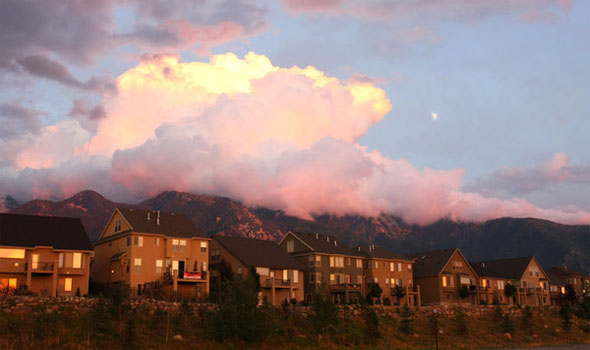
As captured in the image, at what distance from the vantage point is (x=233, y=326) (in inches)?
2144

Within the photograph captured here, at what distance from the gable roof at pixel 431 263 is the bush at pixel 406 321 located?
37.2 metres

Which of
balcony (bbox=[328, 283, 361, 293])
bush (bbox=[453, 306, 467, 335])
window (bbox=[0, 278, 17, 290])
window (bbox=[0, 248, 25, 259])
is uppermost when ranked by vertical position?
window (bbox=[0, 248, 25, 259])

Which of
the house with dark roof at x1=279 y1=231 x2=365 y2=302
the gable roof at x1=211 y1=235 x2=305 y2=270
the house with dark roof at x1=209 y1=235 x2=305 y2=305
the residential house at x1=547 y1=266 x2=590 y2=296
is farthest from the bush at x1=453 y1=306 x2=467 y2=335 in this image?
the residential house at x1=547 y1=266 x2=590 y2=296

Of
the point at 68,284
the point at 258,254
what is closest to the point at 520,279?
the point at 258,254

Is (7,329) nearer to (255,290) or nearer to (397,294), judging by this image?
(255,290)

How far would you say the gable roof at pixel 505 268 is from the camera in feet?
403

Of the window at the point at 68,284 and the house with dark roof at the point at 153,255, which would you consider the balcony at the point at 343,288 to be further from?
the window at the point at 68,284

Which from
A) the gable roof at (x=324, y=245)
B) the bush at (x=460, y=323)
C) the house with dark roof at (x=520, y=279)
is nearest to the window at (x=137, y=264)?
the gable roof at (x=324, y=245)

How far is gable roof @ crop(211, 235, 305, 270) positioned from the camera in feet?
284

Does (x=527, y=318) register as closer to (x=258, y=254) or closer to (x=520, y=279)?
(x=258, y=254)

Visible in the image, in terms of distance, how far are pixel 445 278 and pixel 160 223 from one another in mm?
53957

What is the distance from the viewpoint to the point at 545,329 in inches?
3260

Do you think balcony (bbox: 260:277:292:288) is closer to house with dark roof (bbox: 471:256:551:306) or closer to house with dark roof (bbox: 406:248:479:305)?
house with dark roof (bbox: 406:248:479:305)

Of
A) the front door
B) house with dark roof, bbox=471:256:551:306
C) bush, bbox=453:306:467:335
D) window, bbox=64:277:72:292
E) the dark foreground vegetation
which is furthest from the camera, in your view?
house with dark roof, bbox=471:256:551:306
